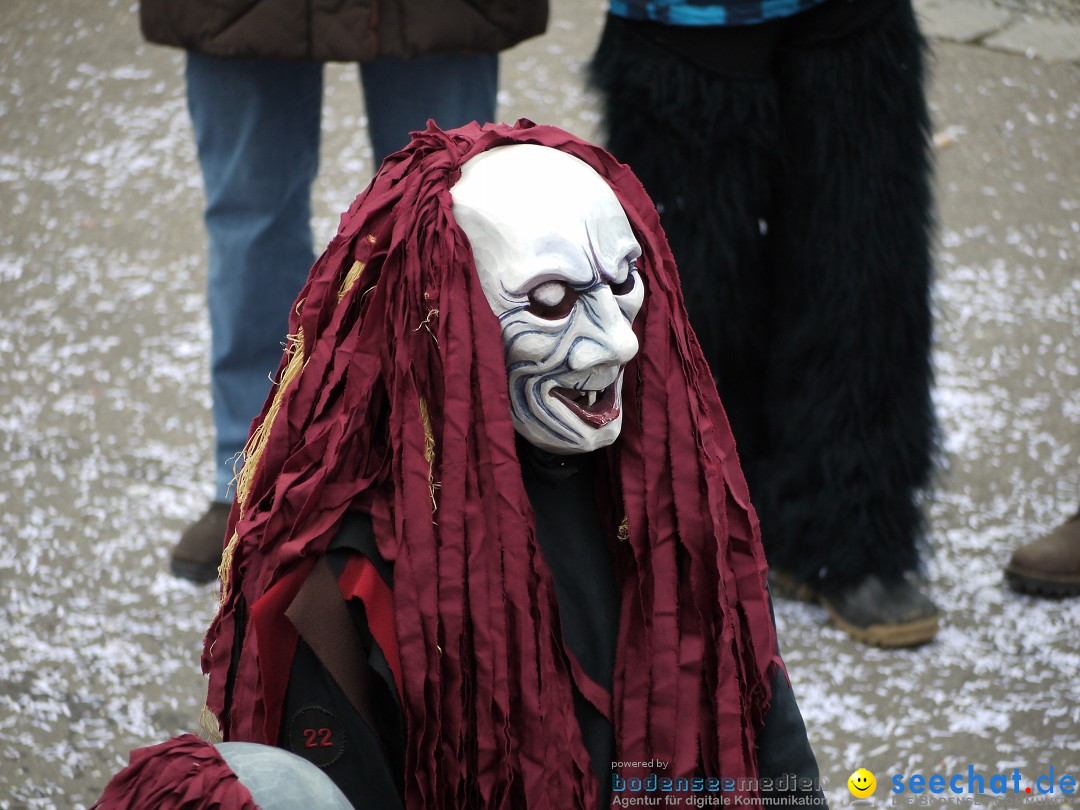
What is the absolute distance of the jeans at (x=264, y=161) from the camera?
9.84 feet

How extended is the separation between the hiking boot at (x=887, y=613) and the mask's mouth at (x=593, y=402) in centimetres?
156

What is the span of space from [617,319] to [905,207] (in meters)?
1.47

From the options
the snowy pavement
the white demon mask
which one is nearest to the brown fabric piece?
the white demon mask

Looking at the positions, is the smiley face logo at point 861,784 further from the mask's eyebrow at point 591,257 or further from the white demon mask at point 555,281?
the mask's eyebrow at point 591,257

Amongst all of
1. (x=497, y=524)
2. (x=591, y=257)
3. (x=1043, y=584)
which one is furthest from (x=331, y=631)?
(x=1043, y=584)

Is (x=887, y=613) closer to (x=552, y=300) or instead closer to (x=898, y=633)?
(x=898, y=633)

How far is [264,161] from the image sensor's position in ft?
10.0

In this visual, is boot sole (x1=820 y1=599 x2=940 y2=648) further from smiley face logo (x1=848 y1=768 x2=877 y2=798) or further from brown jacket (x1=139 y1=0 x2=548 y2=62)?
brown jacket (x1=139 y1=0 x2=548 y2=62)

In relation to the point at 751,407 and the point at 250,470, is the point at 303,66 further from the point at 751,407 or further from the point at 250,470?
the point at 250,470

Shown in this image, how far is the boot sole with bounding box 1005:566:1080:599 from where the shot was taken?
10.4 ft

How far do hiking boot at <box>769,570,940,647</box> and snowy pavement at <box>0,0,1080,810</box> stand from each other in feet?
0.14

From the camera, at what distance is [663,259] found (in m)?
1.74

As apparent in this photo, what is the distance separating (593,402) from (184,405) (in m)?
2.55

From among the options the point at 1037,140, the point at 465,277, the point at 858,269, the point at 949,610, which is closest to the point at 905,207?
the point at 858,269
